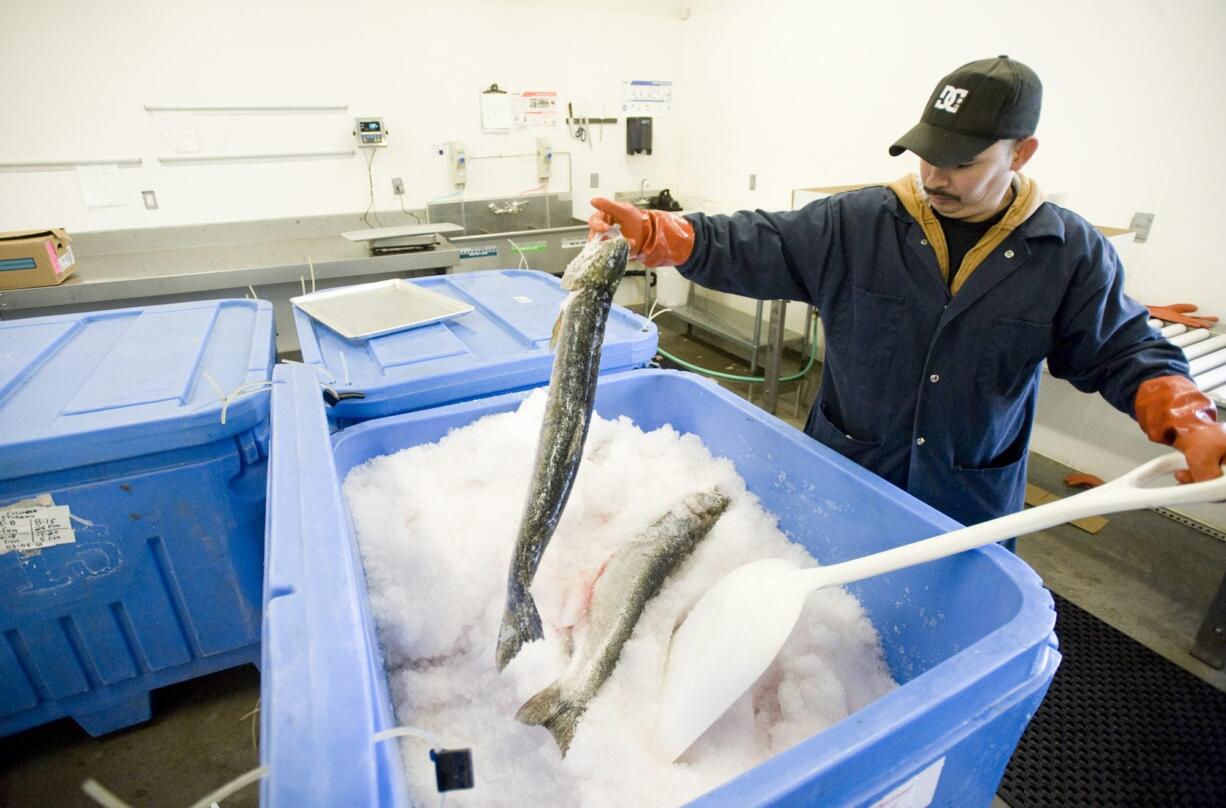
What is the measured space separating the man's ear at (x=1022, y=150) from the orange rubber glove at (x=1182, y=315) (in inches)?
79.4

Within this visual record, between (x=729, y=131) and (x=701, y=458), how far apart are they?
15.0 feet

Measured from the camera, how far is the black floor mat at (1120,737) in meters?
1.63

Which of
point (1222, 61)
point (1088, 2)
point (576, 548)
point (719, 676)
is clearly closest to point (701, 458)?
point (576, 548)

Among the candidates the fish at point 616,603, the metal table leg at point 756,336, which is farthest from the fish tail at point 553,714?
the metal table leg at point 756,336

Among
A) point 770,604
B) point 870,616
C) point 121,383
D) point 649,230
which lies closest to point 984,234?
point 649,230

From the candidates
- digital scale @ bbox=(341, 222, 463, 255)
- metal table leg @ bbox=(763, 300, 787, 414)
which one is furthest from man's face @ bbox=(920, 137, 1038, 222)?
digital scale @ bbox=(341, 222, 463, 255)

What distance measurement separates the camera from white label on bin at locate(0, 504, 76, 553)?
1.28 m

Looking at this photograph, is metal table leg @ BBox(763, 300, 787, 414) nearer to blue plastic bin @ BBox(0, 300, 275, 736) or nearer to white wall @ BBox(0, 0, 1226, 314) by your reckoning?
white wall @ BBox(0, 0, 1226, 314)

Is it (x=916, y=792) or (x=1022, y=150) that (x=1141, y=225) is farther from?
(x=916, y=792)

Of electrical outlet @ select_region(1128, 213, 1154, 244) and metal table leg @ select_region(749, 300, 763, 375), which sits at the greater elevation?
electrical outlet @ select_region(1128, 213, 1154, 244)

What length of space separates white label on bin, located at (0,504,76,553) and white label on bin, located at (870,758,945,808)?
1.65 m

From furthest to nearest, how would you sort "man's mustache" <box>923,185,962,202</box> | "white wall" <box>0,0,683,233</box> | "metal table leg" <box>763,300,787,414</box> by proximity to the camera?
"metal table leg" <box>763,300,787,414</box>, "white wall" <box>0,0,683,233</box>, "man's mustache" <box>923,185,962,202</box>

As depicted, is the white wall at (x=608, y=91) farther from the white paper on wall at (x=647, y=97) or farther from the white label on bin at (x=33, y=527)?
the white label on bin at (x=33, y=527)

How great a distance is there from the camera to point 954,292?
1332mm
